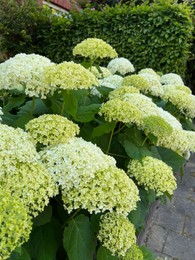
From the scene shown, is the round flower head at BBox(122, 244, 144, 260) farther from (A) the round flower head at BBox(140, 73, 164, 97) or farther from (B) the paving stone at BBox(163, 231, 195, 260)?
(B) the paving stone at BBox(163, 231, 195, 260)

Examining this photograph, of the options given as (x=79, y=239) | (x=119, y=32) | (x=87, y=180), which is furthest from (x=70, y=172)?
(x=119, y=32)

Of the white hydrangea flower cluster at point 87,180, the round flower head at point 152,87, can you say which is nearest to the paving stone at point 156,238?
the round flower head at point 152,87

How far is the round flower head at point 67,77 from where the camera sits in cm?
131

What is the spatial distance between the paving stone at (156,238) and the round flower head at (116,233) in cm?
176

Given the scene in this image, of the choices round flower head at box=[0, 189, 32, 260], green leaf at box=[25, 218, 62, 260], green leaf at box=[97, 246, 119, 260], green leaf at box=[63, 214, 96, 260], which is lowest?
green leaf at box=[97, 246, 119, 260]

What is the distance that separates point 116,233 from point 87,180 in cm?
27

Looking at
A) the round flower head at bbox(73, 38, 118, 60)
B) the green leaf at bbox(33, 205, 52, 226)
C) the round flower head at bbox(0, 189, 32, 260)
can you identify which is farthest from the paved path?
the round flower head at bbox(0, 189, 32, 260)

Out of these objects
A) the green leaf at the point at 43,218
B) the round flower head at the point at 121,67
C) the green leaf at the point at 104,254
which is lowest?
the round flower head at the point at 121,67

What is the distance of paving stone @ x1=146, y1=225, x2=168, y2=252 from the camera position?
2.80 m

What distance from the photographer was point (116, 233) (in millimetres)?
1142

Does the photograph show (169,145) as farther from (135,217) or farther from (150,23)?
(150,23)

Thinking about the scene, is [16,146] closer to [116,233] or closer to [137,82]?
[116,233]

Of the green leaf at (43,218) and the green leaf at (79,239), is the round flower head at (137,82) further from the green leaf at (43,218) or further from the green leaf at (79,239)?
the green leaf at (43,218)

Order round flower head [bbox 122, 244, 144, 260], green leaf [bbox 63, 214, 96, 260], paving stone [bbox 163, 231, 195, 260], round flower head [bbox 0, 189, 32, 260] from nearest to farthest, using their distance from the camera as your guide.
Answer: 1. round flower head [bbox 0, 189, 32, 260]
2. green leaf [bbox 63, 214, 96, 260]
3. round flower head [bbox 122, 244, 144, 260]
4. paving stone [bbox 163, 231, 195, 260]
